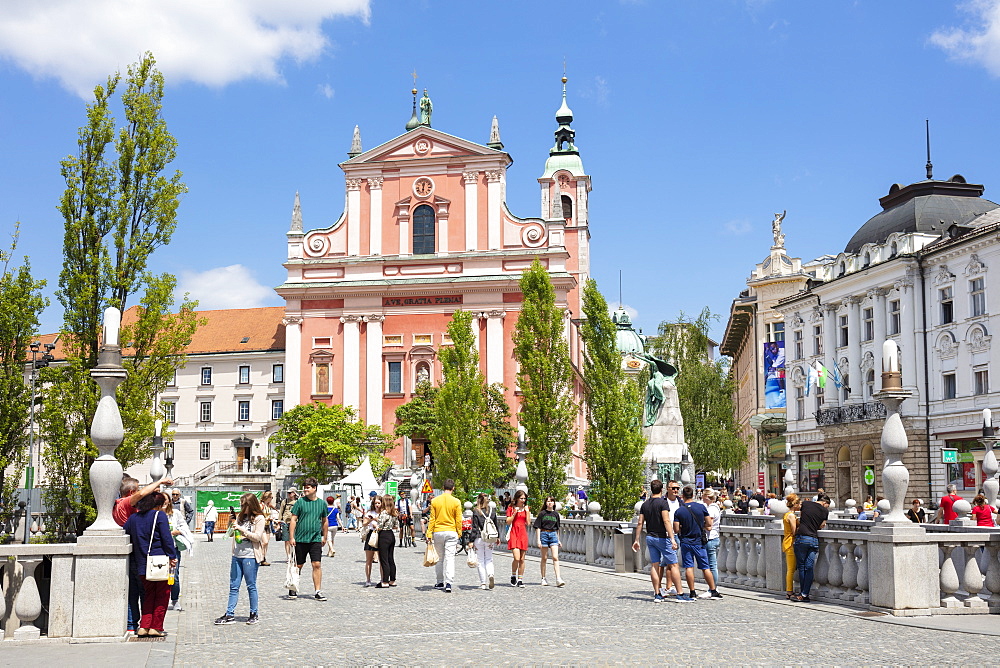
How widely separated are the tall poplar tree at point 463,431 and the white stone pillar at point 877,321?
20981mm

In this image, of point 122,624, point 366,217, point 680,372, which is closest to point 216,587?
point 122,624

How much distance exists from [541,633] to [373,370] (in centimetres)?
5012

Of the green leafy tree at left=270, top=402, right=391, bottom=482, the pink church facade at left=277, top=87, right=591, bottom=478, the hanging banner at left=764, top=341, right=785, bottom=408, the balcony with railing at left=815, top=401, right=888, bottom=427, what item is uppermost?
the pink church facade at left=277, top=87, right=591, bottom=478

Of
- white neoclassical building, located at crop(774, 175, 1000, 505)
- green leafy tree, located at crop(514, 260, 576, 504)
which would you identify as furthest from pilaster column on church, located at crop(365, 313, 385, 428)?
green leafy tree, located at crop(514, 260, 576, 504)

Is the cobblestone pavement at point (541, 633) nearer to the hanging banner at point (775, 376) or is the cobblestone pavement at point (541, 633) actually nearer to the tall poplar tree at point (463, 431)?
the tall poplar tree at point (463, 431)

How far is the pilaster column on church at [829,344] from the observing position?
2096 inches

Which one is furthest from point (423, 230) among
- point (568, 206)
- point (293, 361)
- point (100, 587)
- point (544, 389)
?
point (100, 587)

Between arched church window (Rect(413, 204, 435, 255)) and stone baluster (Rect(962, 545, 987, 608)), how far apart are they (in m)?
50.4

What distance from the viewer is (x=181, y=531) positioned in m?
16.5

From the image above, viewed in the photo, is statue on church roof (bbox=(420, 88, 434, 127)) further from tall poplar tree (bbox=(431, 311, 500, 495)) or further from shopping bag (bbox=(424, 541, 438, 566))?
shopping bag (bbox=(424, 541, 438, 566))

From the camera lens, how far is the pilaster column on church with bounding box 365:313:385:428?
200 feet

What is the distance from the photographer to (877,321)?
1935 inches

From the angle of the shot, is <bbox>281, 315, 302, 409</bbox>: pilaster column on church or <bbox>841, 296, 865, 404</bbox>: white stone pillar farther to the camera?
<bbox>281, 315, 302, 409</bbox>: pilaster column on church

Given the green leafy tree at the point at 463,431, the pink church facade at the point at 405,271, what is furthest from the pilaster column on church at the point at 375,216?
the green leafy tree at the point at 463,431
